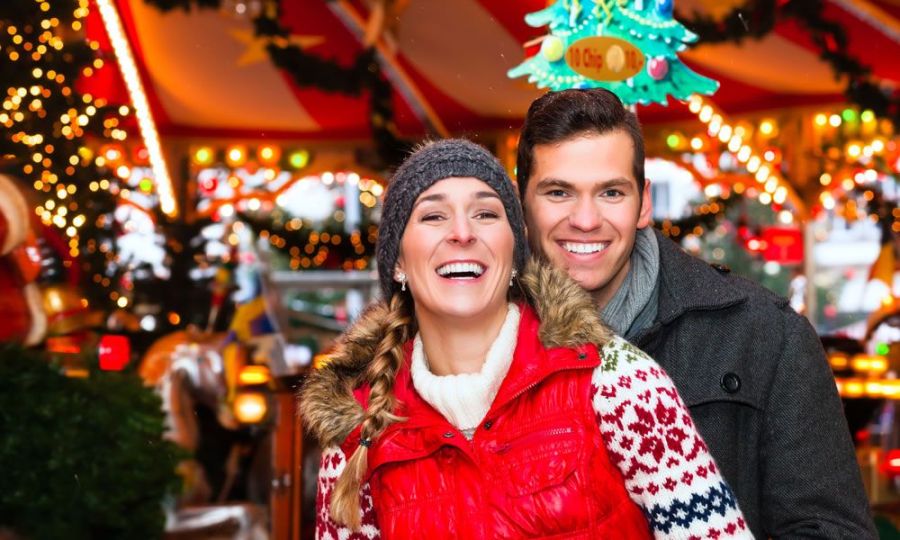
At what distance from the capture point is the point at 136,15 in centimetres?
704

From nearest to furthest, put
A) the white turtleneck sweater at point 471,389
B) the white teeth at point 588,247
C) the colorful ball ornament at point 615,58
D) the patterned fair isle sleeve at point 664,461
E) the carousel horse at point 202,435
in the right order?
the patterned fair isle sleeve at point 664,461
the white turtleneck sweater at point 471,389
the white teeth at point 588,247
the colorful ball ornament at point 615,58
the carousel horse at point 202,435

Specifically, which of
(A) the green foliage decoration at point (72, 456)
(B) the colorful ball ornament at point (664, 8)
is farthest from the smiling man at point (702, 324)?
(A) the green foliage decoration at point (72, 456)

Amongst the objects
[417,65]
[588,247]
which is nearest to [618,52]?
[588,247]

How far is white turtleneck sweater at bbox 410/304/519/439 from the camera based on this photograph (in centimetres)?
175

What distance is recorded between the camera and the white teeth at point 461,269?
1768mm

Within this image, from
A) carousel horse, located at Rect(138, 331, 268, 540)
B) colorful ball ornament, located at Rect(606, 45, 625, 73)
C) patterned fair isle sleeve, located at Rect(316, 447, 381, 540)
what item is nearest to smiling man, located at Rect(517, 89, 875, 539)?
patterned fair isle sleeve, located at Rect(316, 447, 381, 540)

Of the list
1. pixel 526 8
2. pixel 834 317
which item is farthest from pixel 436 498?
pixel 834 317

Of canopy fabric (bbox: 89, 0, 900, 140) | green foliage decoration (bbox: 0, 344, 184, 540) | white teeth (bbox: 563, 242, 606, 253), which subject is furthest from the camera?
canopy fabric (bbox: 89, 0, 900, 140)

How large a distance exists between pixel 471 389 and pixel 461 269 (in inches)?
7.1

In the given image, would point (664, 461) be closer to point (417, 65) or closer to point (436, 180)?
point (436, 180)

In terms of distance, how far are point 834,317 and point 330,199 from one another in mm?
8114

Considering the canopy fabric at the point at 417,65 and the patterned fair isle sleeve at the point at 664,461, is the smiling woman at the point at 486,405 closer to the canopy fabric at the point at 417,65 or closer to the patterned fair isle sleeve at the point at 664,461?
the patterned fair isle sleeve at the point at 664,461

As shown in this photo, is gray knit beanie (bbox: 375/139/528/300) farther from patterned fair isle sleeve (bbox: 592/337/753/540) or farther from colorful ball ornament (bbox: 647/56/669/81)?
colorful ball ornament (bbox: 647/56/669/81)

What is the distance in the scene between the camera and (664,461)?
63.6 inches
